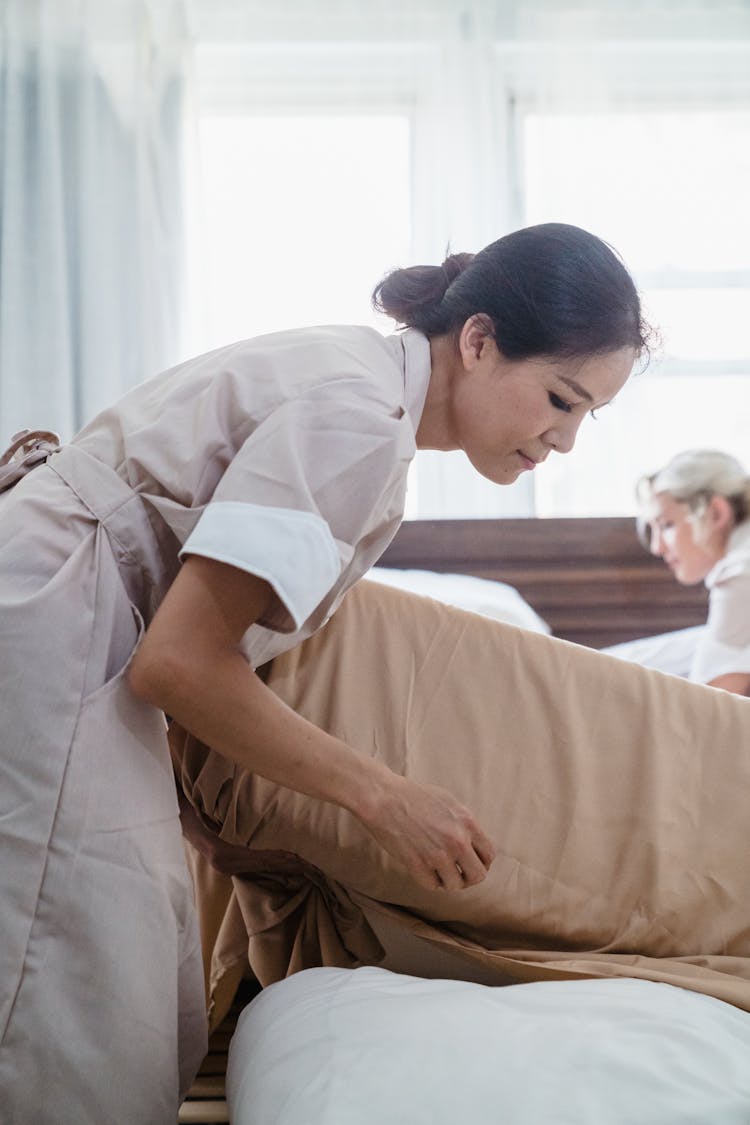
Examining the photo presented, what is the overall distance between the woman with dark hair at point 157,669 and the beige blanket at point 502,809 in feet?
0.62

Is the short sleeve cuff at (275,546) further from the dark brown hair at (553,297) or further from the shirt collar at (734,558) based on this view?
the shirt collar at (734,558)

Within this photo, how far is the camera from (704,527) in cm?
257

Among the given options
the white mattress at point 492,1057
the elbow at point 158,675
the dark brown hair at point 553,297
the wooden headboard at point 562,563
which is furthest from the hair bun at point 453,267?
the wooden headboard at point 562,563

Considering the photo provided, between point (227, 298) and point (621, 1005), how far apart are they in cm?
287

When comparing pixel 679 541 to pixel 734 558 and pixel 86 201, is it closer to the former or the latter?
pixel 734 558

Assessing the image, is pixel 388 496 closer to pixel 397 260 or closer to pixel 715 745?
pixel 715 745

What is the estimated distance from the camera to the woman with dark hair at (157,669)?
86 centimetres

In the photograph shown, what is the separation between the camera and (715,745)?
4.05ft

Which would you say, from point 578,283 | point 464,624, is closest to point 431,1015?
point 464,624

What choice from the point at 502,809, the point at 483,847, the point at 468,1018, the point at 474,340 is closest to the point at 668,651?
the point at 502,809

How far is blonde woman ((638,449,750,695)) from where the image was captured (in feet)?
8.12

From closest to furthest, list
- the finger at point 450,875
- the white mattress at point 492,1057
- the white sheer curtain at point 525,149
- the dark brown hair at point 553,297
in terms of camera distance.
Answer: the white mattress at point 492,1057 → the finger at point 450,875 → the dark brown hair at point 553,297 → the white sheer curtain at point 525,149

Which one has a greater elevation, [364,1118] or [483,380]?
[483,380]

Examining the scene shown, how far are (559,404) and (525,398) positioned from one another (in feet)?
0.13
